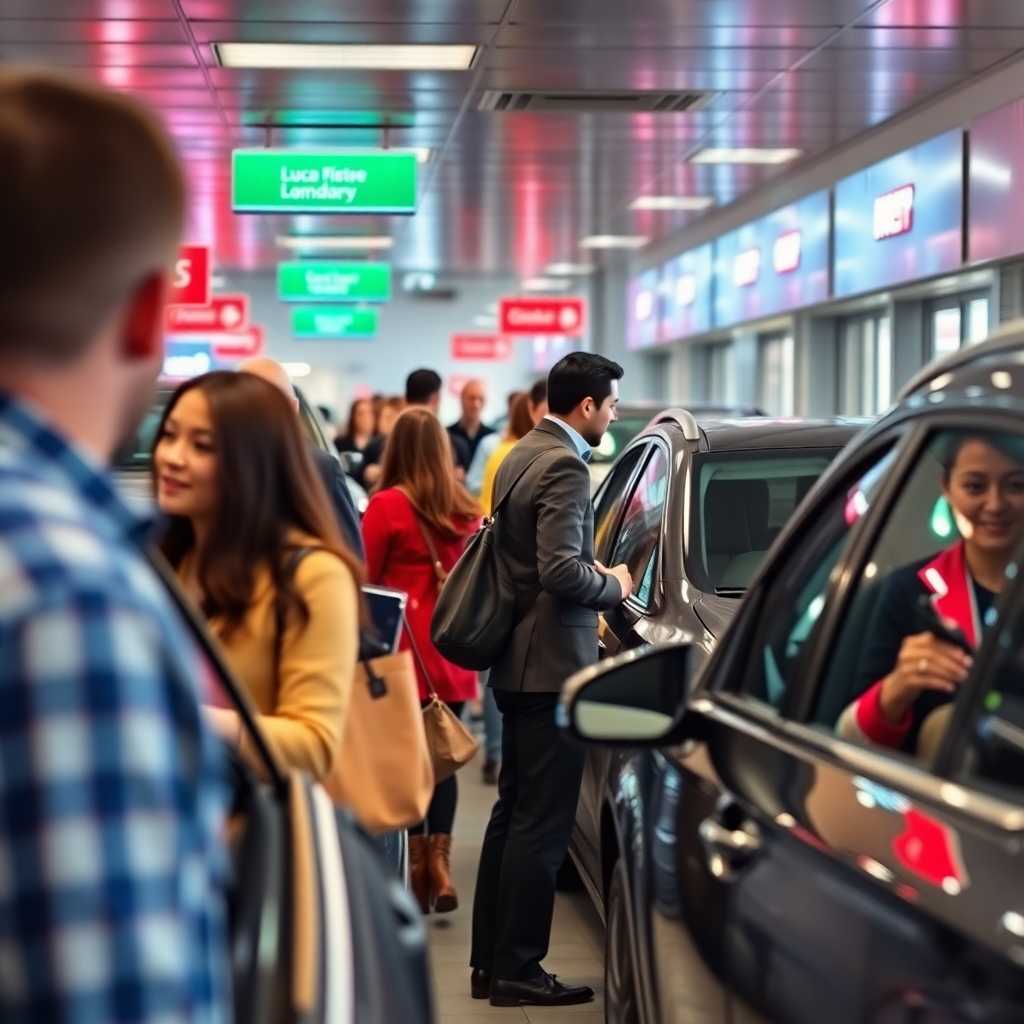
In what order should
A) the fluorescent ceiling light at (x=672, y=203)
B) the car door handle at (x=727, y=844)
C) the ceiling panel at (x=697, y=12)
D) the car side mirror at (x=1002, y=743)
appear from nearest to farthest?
1. the car side mirror at (x=1002, y=743)
2. the car door handle at (x=727, y=844)
3. the ceiling panel at (x=697, y=12)
4. the fluorescent ceiling light at (x=672, y=203)

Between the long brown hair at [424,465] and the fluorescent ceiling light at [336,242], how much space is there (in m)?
17.4

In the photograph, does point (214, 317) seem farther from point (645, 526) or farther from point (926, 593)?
point (926, 593)

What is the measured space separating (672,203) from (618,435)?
22.5 ft

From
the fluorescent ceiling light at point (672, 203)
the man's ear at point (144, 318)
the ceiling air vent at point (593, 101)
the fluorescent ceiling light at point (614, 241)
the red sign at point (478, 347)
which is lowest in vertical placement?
the man's ear at point (144, 318)

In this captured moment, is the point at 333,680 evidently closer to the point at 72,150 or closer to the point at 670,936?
the point at 670,936

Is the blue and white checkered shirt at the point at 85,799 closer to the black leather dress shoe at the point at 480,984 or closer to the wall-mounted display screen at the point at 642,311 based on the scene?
the black leather dress shoe at the point at 480,984

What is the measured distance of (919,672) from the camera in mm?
2373

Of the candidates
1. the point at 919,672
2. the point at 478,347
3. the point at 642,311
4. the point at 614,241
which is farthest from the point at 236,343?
the point at 919,672

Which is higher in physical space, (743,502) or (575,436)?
(575,436)

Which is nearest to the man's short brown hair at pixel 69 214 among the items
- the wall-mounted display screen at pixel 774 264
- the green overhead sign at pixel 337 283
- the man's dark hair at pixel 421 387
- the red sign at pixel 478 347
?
the man's dark hair at pixel 421 387

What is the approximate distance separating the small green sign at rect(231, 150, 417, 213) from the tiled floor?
7.22 m

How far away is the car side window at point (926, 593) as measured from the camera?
Result: 7.63ft

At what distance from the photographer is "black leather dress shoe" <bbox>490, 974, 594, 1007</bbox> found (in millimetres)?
5363

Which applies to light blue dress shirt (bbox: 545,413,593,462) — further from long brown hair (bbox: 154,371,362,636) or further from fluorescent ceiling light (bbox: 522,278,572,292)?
fluorescent ceiling light (bbox: 522,278,572,292)
